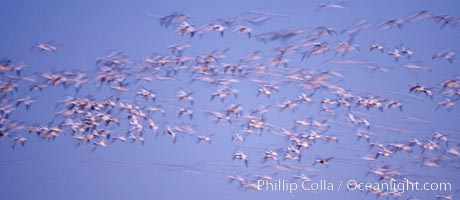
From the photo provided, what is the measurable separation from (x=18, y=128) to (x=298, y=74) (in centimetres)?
367

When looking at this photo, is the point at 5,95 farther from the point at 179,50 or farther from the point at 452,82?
the point at 452,82

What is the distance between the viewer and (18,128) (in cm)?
873

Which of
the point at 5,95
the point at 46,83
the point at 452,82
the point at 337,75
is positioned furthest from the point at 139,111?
the point at 452,82

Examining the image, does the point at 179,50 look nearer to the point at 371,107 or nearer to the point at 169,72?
the point at 169,72

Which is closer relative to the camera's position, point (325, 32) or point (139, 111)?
point (325, 32)

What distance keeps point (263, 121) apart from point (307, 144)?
2.03 feet

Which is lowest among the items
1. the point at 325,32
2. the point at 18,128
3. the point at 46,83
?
the point at 18,128

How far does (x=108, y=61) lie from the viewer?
859 cm

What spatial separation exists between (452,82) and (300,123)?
1.86 metres

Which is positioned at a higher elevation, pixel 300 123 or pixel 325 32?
pixel 325 32

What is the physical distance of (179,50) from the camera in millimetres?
8383

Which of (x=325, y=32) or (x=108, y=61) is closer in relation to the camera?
(x=325, y=32)

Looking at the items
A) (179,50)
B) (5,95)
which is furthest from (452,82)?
(5,95)

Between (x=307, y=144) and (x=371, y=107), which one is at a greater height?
(x=371, y=107)
